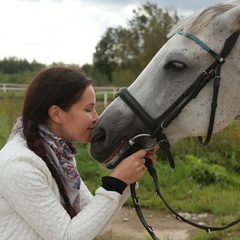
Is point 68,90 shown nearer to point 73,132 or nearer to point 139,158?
point 73,132

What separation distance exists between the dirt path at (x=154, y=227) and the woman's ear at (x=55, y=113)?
8.05 ft

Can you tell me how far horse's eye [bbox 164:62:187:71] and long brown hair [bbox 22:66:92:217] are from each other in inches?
17.6

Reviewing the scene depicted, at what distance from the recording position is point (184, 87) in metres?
2.22

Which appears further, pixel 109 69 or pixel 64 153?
pixel 109 69

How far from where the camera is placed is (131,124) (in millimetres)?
2230

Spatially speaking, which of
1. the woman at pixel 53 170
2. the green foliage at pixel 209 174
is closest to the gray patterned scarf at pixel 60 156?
the woman at pixel 53 170

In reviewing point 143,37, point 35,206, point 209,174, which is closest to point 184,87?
point 35,206

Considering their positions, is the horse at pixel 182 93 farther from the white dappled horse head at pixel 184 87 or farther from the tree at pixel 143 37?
the tree at pixel 143 37

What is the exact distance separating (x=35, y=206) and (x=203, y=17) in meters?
1.26

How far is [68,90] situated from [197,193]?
4191mm

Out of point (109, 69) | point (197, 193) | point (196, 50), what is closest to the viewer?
point (196, 50)

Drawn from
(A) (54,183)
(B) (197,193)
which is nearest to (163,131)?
(A) (54,183)

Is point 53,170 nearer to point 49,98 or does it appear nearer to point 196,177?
point 49,98

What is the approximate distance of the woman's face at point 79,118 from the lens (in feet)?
6.76
